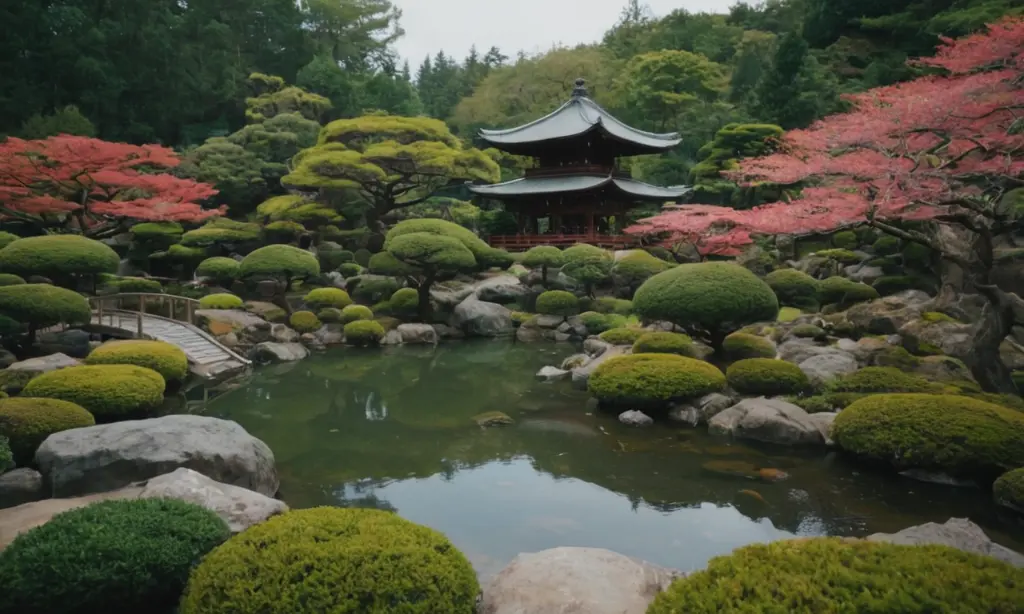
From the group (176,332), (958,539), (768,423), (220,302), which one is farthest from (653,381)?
(220,302)

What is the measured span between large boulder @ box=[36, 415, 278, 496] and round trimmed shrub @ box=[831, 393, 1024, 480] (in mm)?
6795

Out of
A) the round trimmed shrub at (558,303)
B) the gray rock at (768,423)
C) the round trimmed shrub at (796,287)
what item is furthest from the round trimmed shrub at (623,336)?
the gray rock at (768,423)

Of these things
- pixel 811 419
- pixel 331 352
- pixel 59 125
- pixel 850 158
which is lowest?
pixel 331 352

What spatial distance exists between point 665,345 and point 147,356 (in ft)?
30.7

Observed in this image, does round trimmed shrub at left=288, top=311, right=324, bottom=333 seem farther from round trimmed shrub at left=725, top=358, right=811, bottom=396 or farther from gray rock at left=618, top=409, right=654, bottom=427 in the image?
round trimmed shrub at left=725, top=358, right=811, bottom=396

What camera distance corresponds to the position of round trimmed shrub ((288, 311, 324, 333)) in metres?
17.5

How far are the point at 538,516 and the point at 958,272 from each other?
526 inches

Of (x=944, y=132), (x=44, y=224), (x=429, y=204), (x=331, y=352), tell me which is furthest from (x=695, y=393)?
(x=429, y=204)

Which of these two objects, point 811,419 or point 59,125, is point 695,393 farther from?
point 59,125

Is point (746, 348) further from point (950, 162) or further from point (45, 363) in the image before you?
point (45, 363)

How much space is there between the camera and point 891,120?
9516 millimetres

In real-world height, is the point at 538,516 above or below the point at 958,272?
below

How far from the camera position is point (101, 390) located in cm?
858

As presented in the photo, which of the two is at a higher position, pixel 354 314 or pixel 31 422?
pixel 31 422
